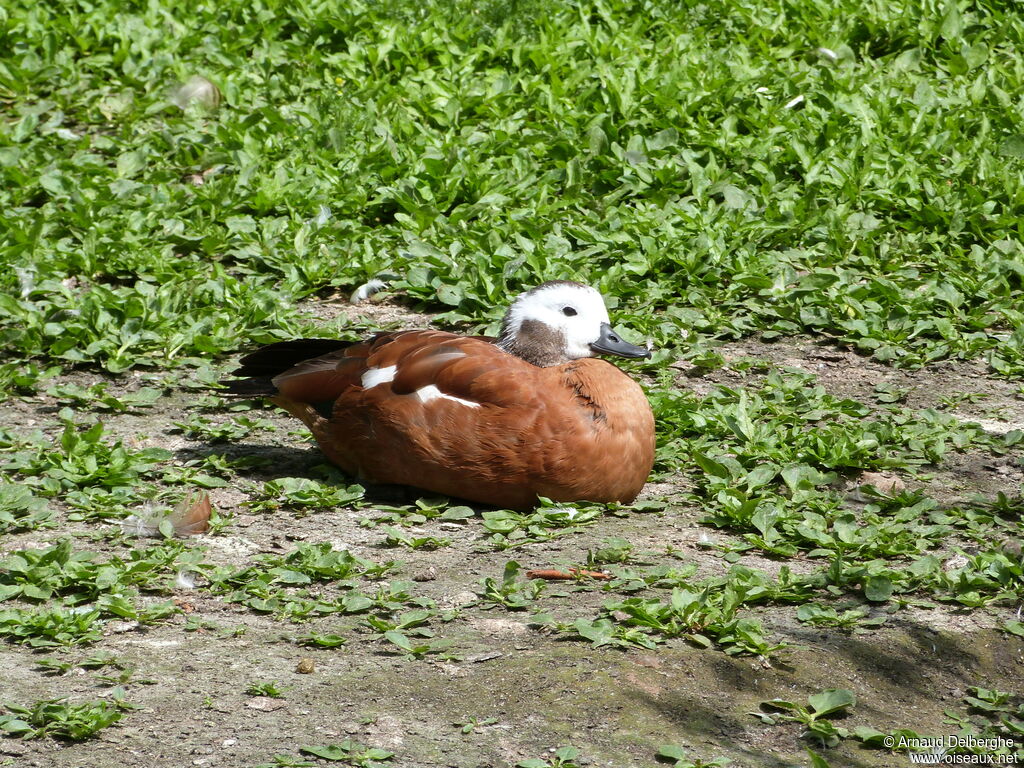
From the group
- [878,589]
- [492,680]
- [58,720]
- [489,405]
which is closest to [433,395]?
[489,405]

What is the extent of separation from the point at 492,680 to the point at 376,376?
1.70 meters

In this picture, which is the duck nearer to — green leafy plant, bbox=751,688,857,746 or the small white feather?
the small white feather

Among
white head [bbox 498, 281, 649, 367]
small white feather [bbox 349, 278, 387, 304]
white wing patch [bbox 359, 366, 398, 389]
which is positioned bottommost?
small white feather [bbox 349, 278, 387, 304]

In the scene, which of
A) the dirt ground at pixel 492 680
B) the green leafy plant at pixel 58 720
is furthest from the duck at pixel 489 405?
the green leafy plant at pixel 58 720

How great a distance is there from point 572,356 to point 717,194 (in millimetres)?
2160

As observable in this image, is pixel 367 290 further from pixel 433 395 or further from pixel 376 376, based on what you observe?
pixel 433 395

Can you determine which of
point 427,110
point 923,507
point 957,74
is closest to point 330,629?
point 923,507

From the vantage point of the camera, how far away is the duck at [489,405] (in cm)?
458

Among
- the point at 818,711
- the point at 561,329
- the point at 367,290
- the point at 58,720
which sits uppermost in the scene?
the point at 561,329

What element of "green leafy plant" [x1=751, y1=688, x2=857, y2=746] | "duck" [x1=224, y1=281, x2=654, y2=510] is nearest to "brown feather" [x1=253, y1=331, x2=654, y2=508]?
"duck" [x1=224, y1=281, x2=654, y2=510]

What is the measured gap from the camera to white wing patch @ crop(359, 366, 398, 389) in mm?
4891

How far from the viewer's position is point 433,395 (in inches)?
186

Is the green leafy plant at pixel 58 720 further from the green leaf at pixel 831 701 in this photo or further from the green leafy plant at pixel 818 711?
the green leaf at pixel 831 701

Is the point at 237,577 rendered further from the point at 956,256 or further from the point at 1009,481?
the point at 956,256
